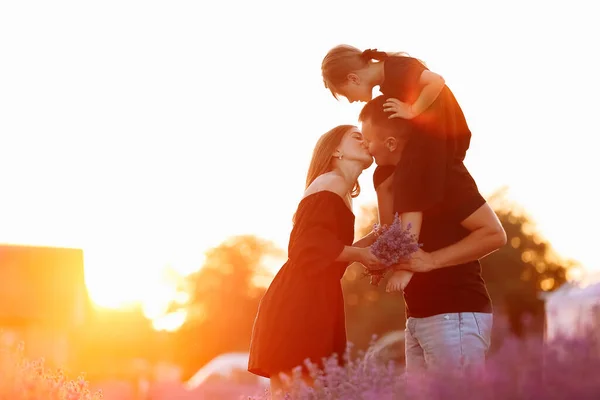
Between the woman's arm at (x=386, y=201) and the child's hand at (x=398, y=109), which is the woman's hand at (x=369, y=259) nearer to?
the woman's arm at (x=386, y=201)

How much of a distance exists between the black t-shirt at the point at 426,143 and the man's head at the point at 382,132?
3.7 inches

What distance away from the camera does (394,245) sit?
230 inches

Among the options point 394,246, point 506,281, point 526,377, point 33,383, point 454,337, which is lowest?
point 526,377

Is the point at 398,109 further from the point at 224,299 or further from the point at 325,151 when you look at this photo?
the point at 224,299

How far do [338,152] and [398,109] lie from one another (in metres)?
0.83

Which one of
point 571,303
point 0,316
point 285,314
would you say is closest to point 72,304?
point 0,316

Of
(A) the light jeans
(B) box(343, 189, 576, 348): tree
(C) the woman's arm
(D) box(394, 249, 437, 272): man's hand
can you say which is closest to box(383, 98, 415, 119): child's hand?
(C) the woman's arm

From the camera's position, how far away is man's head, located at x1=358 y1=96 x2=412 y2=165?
614 centimetres

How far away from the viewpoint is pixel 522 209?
158 feet

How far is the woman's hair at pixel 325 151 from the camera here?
22.4 feet

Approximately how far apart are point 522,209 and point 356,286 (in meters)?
8.52

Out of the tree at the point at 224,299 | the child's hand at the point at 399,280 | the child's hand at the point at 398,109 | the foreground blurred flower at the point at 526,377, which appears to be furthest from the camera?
the tree at the point at 224,299

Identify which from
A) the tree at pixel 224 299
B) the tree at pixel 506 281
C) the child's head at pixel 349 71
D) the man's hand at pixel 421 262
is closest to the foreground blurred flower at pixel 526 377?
the man's hand at pixel 421 262

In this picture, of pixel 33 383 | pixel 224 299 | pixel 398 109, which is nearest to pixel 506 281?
pixel 33 383
